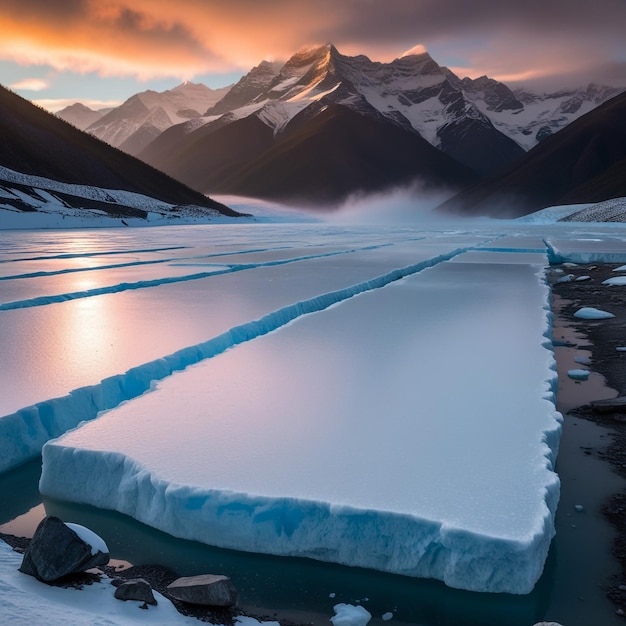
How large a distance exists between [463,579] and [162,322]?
338 centimetres

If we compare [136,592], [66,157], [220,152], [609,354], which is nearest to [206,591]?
[136,592]

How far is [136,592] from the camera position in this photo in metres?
1.82

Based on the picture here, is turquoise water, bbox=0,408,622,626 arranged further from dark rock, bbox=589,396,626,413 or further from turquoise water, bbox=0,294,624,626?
dark rock, bbox=589,396,626,413

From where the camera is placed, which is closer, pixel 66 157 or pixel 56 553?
pixel 56 553

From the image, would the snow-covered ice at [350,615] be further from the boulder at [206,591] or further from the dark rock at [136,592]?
the dark rock at [136,592]

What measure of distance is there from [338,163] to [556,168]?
57.8 meters

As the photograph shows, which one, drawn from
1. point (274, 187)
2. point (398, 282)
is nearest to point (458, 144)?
point (274, 187)

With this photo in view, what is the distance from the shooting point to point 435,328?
4.87 metres

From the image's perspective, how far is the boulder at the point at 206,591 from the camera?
184 cm

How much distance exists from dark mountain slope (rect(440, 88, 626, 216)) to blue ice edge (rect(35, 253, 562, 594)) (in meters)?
111

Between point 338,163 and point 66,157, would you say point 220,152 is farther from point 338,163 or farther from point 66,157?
point 66,157

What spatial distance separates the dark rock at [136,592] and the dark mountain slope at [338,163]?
14951cm

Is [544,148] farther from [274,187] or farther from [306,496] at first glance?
[306,496]

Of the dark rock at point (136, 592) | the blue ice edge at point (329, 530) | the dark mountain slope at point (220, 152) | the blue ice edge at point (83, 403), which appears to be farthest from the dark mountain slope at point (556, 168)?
the dark rock at point (136, 592)
